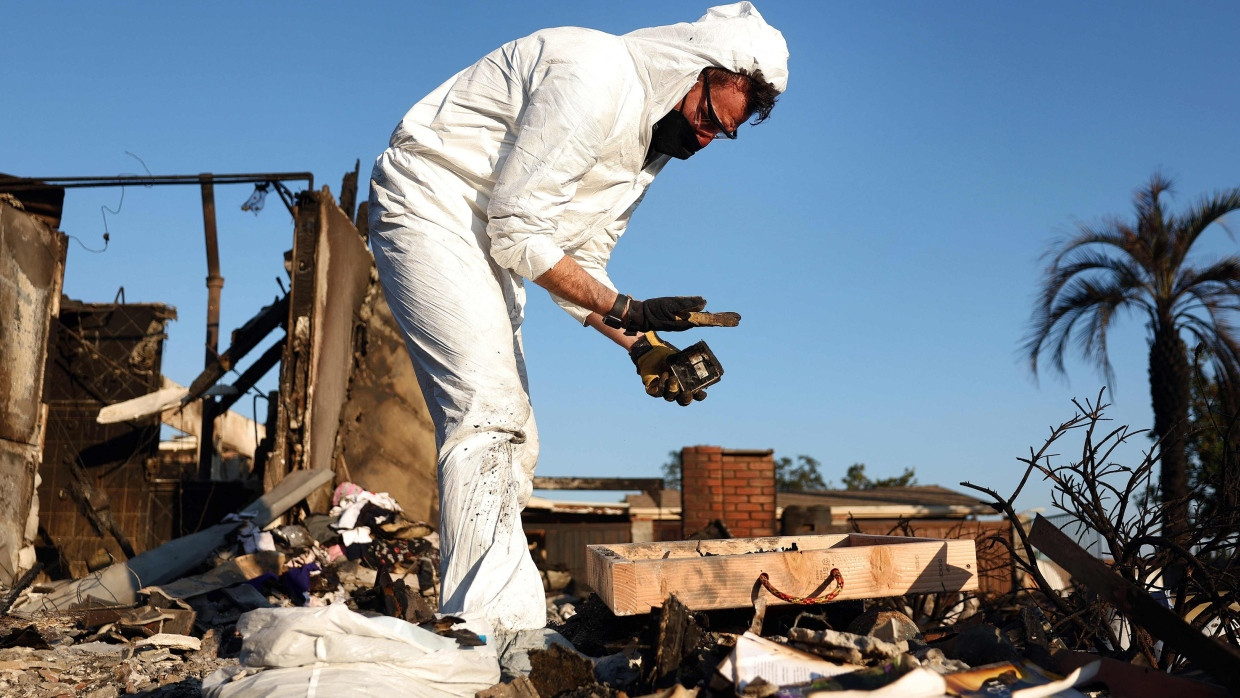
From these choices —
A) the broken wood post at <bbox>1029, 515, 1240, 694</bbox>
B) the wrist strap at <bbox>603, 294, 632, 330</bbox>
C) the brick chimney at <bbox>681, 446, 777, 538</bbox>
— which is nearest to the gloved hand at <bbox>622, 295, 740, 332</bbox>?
the wrist strap at <bbox>603, 294, 632, 330</bbox>

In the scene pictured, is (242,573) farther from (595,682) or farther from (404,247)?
(595,682)

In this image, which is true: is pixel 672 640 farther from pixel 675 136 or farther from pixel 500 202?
pixel 675 136

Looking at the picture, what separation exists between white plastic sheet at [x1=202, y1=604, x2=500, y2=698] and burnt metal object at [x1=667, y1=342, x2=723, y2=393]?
1175mm

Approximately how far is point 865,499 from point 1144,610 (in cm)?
1192

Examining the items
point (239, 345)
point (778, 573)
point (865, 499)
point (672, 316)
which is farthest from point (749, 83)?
point (865, 499)

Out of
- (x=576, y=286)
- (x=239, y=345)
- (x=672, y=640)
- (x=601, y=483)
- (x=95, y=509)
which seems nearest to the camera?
(x=672, y=640)

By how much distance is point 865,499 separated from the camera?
13.3m

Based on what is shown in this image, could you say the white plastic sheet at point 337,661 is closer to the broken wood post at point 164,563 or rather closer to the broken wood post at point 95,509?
the broken wood post at point 164,563

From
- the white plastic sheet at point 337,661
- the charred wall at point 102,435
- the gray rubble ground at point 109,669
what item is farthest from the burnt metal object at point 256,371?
the white plastic sheet at point 337,661

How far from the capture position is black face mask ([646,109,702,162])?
9.15 ft

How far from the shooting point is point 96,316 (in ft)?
42.8

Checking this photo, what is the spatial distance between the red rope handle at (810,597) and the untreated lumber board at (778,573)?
0.01m

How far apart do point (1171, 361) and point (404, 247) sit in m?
10.6

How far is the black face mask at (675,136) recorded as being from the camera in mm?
2789
